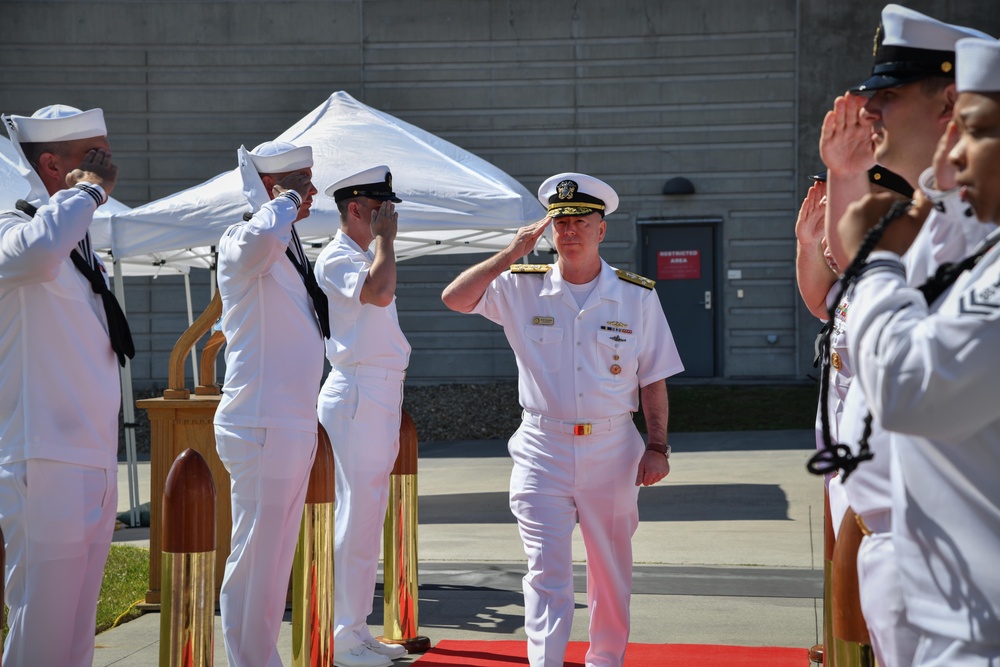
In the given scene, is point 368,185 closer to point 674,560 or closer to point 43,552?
point 43,552

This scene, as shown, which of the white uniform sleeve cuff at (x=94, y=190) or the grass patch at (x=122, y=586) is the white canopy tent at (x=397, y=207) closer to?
the grass patch at (x=122, y=586)

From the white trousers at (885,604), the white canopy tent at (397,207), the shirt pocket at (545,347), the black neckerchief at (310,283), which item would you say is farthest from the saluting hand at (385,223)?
the white trousers at (885,604)

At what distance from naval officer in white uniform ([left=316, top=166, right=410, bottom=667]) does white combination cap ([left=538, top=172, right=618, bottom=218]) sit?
78 centimetres

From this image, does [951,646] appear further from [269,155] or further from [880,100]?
[269,155]

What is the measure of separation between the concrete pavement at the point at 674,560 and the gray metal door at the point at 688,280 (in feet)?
25.2

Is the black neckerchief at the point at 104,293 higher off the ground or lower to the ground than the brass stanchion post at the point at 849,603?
higher

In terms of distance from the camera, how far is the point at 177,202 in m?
9.11

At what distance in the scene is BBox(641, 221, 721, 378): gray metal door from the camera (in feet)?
70.2

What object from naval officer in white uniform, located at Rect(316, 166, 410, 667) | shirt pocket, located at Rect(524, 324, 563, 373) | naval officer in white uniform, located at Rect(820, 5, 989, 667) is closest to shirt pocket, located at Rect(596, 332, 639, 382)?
shirt pocket, located at Rect(524, 324, 563, 373)

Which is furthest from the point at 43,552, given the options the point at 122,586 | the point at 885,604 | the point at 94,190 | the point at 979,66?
the point at 122,586

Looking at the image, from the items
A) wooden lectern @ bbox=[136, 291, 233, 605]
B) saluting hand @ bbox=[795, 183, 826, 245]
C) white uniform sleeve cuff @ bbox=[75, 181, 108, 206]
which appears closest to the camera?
white uniform sleeve cuff @ bbox=[75, 181, 108, 206]

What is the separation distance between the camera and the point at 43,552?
3.70 meters

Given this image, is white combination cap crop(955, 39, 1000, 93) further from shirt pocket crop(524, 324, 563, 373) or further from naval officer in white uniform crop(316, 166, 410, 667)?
naval officer in white uniform crop(316, 166, 410, 667)

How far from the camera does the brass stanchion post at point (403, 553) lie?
5.97 meters
